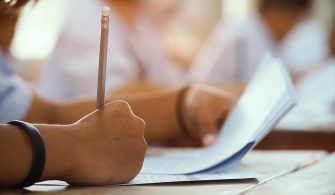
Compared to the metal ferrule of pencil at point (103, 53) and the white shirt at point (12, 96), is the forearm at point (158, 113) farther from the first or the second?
the metal ferrule of pencil at point (103, 53)

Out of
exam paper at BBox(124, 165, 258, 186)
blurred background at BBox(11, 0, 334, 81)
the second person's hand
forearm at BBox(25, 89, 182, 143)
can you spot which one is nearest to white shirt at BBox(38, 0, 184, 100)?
blurred background at BBox(11, 0, 334, 81)

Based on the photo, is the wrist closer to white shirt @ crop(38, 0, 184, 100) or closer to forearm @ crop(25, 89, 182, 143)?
forearm @ crop(25, 89, 182, 143)

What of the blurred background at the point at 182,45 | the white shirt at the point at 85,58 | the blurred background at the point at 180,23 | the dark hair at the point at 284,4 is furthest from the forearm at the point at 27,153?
the dark hair at the point at 284,4

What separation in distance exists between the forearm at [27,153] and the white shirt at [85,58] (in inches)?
40.9

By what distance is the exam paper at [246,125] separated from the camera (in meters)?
0.69

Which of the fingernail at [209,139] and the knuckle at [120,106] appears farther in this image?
the fingernail at [209,139]

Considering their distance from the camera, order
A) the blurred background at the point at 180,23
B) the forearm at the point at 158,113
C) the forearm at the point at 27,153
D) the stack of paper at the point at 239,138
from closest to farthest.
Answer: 1. the forearm at the point at 27,153
2. the stack of paper at the point at 239,138
3. the forearm at the point at 158,113
4. the blurred background at the point at 180,23

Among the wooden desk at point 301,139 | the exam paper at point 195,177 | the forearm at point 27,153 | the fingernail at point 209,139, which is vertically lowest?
the forearm at point 27,153

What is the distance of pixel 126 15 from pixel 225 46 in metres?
1.48

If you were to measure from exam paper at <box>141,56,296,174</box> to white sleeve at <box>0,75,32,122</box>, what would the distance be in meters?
0.30

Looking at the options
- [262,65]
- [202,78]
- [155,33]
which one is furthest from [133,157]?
[202,78]

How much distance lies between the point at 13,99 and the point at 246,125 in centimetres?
44

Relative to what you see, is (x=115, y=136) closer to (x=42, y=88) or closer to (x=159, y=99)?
(x=159, y=99)

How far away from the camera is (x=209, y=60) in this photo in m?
3.42
